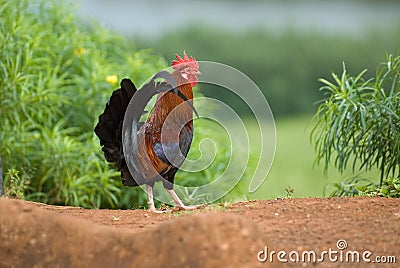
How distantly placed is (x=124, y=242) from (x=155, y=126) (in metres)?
1.03

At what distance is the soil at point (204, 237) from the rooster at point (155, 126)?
0.41m

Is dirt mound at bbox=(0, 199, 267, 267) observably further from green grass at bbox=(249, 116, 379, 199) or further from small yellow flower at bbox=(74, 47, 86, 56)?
green grass at bbox=(249, 116, 379, 199)

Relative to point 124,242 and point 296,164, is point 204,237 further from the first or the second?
point 296,164

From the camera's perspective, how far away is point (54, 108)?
4.43 meters

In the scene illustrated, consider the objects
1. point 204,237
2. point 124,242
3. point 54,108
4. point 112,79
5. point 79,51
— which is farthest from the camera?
point 79,51

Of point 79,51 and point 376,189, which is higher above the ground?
point 79,51

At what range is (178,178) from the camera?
4.45 meters

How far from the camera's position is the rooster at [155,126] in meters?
2.93

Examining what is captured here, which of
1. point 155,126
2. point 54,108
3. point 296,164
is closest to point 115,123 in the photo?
point 155,126

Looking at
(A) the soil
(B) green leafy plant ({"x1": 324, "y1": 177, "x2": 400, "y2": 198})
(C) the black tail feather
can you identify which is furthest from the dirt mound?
(B) green leafy plant ({"x1": 324, "y1": 177, "x2": 400, "y2": 198})

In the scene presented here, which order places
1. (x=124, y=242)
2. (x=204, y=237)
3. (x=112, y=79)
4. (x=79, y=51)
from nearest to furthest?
1. (x=204, y=237)
2. (x=124, y=242)
3. (x=112, y=79)
4. (x=79, y=51)

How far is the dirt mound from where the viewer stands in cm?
183

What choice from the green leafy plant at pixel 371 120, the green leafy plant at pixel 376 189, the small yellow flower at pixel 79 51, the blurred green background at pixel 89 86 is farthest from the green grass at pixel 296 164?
the green leafy plant at pixel 371 120

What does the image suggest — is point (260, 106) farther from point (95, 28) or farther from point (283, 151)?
point (283, 151)
